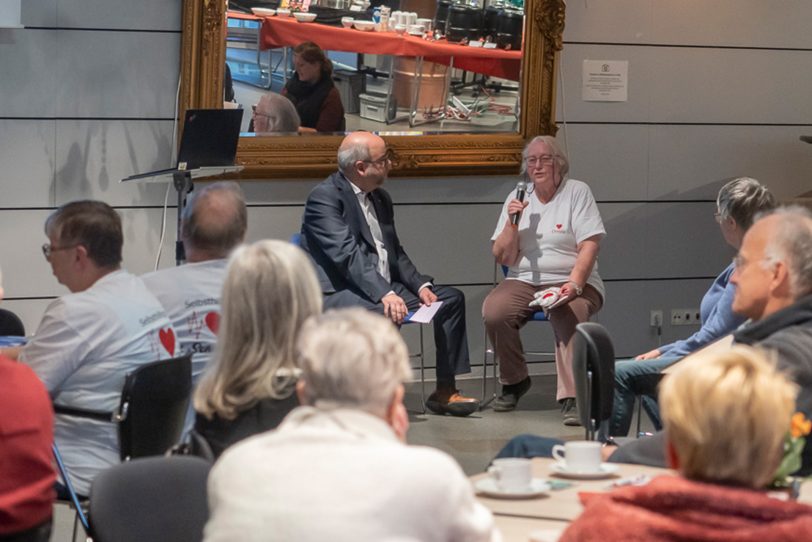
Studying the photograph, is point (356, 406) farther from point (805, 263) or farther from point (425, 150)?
point (425, 150)

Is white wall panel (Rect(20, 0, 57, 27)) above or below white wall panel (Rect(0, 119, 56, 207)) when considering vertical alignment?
above

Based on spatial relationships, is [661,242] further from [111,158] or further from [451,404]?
[111,158]

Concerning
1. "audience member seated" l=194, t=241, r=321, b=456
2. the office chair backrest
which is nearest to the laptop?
the office chair backrest

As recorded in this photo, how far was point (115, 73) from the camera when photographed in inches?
253

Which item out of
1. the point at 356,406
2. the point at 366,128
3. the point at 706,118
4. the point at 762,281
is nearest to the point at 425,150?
the point at 366,128

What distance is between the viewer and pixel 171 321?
12.3 feet

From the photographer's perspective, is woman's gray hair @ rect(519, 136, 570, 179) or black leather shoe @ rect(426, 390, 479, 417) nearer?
black leather shoe @ rect(426, 390, 479, 417)

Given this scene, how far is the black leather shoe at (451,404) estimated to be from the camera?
6.32 m

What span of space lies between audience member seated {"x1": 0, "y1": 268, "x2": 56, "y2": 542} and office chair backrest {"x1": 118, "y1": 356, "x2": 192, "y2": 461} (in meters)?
0.71

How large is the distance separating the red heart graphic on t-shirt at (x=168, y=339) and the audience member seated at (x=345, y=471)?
1.64 m

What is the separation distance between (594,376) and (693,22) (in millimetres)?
3763

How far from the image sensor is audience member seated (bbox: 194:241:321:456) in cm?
269

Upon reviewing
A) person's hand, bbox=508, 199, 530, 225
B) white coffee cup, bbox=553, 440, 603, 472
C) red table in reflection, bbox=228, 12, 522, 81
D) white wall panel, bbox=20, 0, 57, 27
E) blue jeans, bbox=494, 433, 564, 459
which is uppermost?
white wall panel, bbox=20, 0, 57, 27

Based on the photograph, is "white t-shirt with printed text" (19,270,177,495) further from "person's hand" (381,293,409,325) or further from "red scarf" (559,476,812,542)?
"person's hand" (381,293,409,325)
